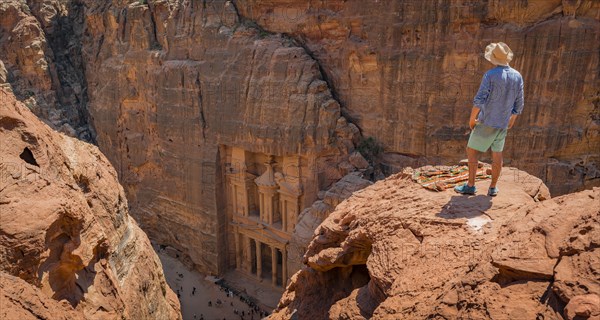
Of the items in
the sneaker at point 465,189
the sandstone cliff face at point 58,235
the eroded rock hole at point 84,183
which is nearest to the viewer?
the sandstone cliff face at point 58,235

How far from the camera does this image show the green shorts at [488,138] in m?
6.17

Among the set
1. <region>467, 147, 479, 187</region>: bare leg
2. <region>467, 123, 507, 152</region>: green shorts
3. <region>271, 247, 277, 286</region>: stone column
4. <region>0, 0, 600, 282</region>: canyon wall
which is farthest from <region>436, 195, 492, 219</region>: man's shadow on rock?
<region>271, 247, 277, 286</region>: stone column

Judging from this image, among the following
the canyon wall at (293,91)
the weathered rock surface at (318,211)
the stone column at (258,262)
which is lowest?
the stone column at (258,262)

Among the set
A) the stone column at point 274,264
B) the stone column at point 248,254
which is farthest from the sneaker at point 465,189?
the stone column at point 248,254

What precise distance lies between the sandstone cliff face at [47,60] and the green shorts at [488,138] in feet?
88.4

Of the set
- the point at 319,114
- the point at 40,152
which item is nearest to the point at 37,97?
the point at 319,114

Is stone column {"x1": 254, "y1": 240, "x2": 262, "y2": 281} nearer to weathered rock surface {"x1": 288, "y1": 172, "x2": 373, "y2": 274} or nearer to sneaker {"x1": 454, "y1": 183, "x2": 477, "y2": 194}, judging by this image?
weathered rock surface {"x1": 288, "y1": 172, "x2": 373, "y2": 274}

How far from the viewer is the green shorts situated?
6168 mm

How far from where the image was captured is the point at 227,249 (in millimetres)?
23156

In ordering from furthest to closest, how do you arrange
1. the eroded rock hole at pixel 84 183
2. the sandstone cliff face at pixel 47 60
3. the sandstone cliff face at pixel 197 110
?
the sandstone cliff face at pixel 47 60
the sandstone cliff face at pixel 197 110
the eroded rock hole at pixel 84 183

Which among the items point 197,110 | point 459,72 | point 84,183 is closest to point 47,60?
point 197,110

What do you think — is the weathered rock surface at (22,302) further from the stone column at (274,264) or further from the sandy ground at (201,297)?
the stone column at (274,264)

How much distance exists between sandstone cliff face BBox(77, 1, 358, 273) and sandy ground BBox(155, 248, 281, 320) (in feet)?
2.37

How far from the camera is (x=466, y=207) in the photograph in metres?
5.53
